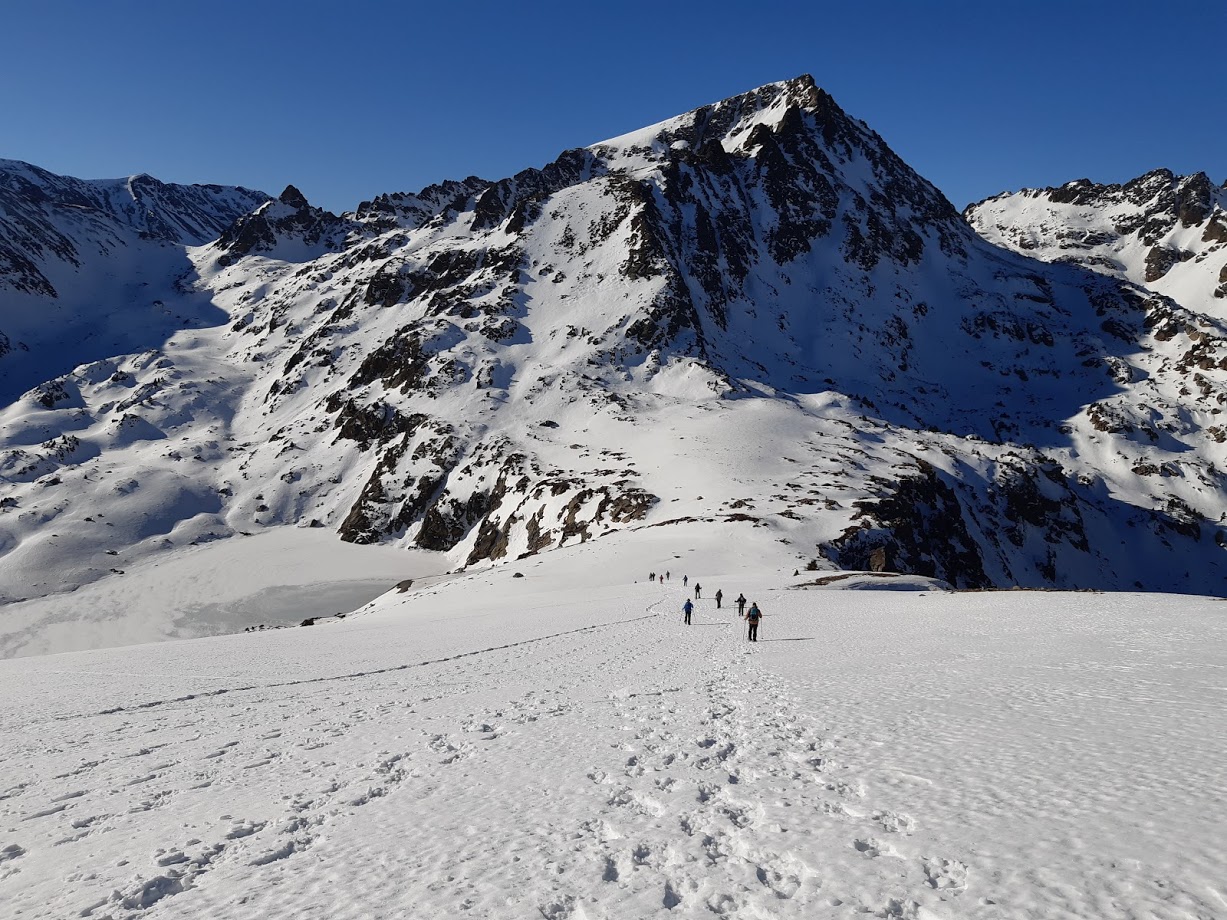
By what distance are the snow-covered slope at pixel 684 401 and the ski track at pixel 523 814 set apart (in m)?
41.0

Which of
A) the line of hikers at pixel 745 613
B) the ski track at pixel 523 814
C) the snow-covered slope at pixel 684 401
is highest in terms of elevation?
the snow-covered slope at pixel 684 401

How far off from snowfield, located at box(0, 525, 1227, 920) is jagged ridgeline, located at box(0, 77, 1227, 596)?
40.2 metres

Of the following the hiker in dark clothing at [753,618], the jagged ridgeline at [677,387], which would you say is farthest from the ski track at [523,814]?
the jagged ridgeline at [677,387]

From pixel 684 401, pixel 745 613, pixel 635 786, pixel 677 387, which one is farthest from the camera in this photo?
pixel 677 387

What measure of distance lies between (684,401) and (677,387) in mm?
4943

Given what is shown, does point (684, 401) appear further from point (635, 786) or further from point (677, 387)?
point (635, 786)

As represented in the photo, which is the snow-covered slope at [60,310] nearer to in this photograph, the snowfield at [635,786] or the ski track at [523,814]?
the snowfield at [635,786]

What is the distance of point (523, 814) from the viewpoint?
8.32 m

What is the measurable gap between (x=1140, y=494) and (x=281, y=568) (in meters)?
134

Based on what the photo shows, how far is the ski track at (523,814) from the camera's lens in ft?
20.5

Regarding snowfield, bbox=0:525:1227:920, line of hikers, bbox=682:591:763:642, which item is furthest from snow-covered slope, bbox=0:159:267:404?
snowfield, bbox=0:525:1227:920

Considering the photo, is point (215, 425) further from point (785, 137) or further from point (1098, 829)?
point (785, 137)

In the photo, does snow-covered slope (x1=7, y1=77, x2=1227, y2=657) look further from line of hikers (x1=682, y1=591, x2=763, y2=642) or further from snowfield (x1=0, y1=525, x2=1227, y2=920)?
snowfield (x1=0, y1=525, x2=1227, y2=920)

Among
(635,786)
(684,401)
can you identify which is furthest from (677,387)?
(635,786)
